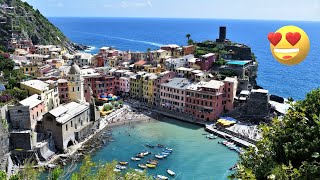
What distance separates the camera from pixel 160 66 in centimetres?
6247

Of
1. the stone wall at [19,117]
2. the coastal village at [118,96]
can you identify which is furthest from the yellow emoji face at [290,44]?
the stone wall at [19,117]

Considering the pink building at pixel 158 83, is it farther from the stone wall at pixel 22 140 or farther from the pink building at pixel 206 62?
the stone wall at pixel 22 140

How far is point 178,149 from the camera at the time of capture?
134 feet

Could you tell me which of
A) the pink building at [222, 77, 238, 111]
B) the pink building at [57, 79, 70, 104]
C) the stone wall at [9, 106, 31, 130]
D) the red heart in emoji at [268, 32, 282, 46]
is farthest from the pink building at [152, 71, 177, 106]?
the red heart in emoji at [268, 32, 282, 46]

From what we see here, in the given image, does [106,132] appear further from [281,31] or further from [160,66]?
[281,31]

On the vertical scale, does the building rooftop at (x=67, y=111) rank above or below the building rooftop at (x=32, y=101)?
below

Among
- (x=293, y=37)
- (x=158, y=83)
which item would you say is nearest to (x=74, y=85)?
(x=158, y=83)

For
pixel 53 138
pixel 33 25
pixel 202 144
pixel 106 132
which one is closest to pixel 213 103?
pixel 202 144

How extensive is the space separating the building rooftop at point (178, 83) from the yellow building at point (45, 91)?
685 inches

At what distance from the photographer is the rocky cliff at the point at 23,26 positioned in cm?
8475

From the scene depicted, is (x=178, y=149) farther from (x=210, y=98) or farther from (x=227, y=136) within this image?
(x=210, y=98)

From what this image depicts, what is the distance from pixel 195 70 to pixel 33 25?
2466 inches

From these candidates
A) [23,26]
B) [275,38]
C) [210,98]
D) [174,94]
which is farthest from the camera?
[23,26]

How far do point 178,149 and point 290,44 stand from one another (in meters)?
28.8
